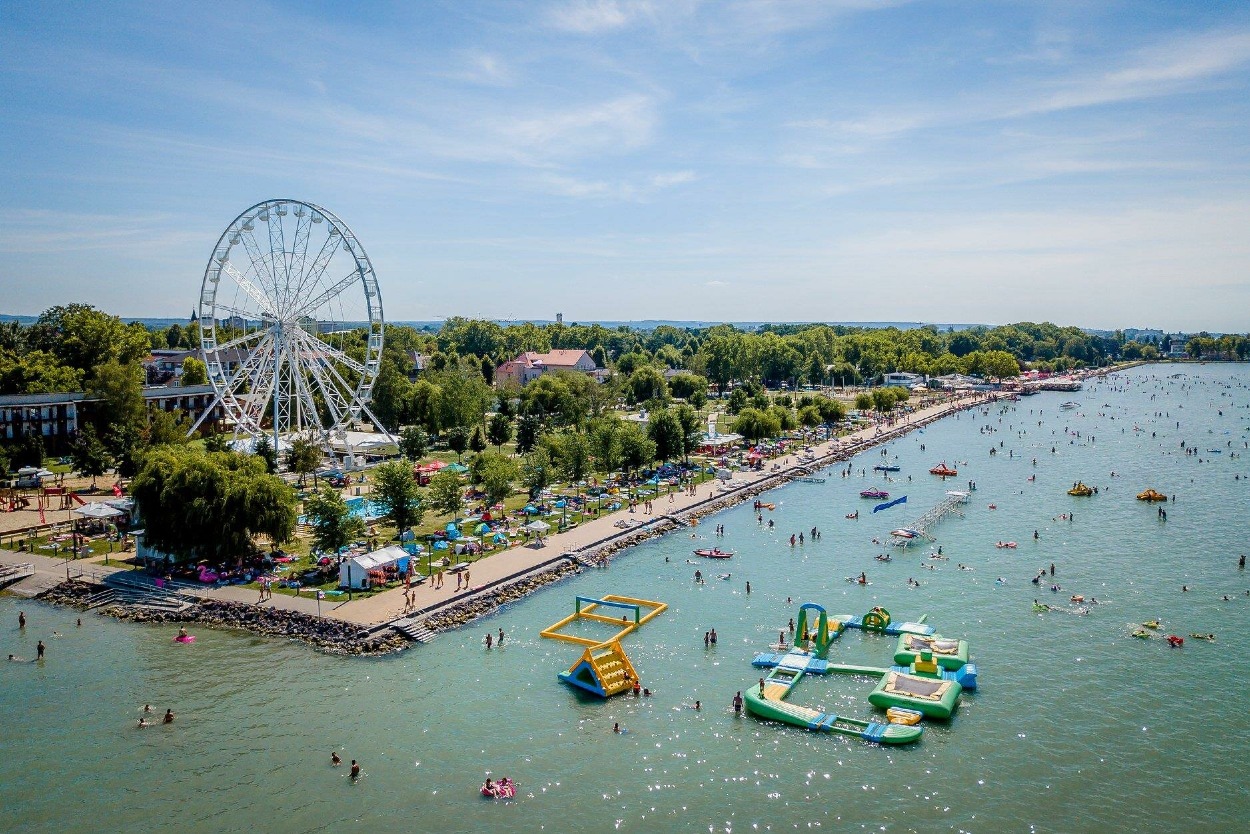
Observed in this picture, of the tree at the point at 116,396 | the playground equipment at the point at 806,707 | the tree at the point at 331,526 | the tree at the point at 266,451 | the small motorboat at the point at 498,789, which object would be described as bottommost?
the small motorboat at the point at 498,789

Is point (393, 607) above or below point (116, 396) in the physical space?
below

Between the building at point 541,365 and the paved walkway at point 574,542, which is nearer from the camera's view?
the paved walkway at point 574,542

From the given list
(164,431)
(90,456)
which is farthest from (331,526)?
(164,431)

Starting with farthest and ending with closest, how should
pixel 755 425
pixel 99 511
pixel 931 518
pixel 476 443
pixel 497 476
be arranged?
pixel 755 425 → pixel 476 443 → pixel 931 518 → pixel 497 476 → pixel 99 511

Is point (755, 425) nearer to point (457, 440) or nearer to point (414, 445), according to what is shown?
point (457, 440)

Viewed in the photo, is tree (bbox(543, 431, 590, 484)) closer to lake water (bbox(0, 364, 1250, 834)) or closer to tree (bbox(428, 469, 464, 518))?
tree (bbox(428, 469, 464, 518))

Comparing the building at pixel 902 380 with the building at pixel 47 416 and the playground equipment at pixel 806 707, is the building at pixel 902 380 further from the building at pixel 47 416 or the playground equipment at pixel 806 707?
the playground equipment at pixel 806 707

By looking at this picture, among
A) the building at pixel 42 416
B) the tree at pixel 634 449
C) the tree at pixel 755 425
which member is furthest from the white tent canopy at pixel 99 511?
the tree at pixel 755 425
